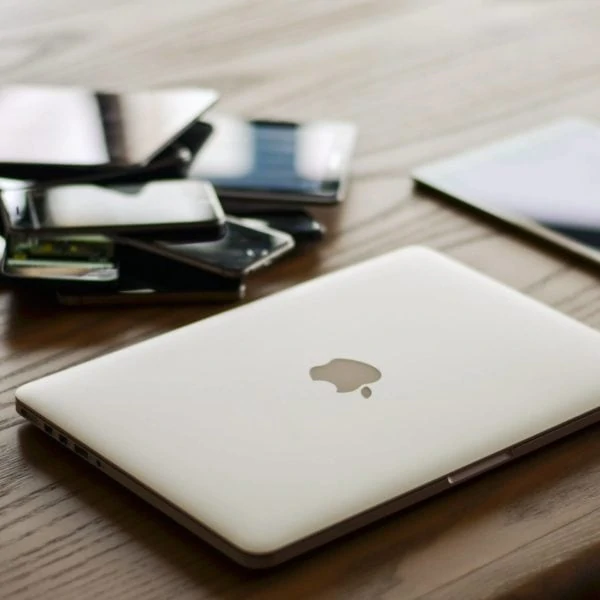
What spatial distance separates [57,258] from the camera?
2.85ft

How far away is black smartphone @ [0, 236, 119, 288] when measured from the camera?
854mm

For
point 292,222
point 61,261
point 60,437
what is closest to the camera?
point 60,437

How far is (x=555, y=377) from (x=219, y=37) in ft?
2.55

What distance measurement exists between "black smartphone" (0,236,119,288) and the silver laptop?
109 mm

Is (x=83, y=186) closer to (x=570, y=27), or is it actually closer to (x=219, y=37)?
(x=219, y=37)

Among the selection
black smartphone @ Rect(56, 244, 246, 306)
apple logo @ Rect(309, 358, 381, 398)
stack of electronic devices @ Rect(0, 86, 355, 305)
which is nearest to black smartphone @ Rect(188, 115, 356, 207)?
stack of electronic devices @ Rect(0, 86, 355, 305)

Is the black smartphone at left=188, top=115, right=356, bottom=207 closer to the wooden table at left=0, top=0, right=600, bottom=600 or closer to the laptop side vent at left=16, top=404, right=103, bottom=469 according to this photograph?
the wooden table at left=0, top=0, right=600, bottom=600

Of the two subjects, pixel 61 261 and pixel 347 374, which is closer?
pixel 347 374

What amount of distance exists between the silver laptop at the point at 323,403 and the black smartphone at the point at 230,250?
0.05m

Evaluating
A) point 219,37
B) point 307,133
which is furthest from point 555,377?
point 219,37

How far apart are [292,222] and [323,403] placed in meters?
0.28

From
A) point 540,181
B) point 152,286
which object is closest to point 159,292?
point 152,286

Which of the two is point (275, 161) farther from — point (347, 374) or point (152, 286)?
point (347, 374)

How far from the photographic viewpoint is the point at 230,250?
0.88 m
